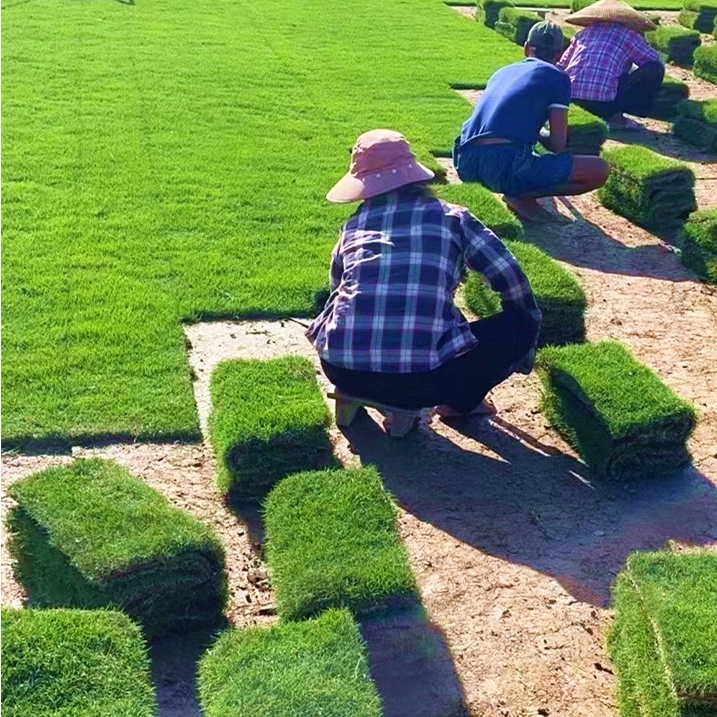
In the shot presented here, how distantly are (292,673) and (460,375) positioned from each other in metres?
2.25

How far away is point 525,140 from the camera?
28.5 feet

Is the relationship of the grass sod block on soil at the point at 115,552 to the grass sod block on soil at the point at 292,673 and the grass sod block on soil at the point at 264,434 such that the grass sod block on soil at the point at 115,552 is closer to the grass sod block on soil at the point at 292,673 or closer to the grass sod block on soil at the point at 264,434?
the grass sod block on soil at the point at 292,673

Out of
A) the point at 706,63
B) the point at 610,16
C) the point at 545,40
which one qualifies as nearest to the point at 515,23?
the point at 706,63


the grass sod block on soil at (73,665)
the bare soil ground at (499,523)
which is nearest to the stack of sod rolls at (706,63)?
the bare soil ground at (499,523)

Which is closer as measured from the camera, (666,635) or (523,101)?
(666,635)

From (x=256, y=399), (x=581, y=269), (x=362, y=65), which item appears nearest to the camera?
(x=256, y=399)

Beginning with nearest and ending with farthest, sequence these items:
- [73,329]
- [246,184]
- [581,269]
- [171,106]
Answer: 1. [73,329]
2. [581,269]
3. [246,184]
4. [171,106]

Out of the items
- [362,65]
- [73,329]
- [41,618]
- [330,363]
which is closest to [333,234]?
[73,329]

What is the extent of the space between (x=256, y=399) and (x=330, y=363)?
412 millimetres

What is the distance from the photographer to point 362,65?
1385 cm

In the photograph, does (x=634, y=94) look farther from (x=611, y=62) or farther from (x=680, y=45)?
(x=680, y=45)

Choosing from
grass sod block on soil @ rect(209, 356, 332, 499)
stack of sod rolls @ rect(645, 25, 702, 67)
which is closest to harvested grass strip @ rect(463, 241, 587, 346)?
grass sod block on soil @ rect(209, 356, 332, 499)

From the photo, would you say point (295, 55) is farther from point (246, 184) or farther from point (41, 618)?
point (41, 618)

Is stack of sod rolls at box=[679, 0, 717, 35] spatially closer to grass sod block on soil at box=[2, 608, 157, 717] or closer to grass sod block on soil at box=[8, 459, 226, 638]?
grass sod block on soil at box=[8, 459, 226, 638]
